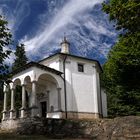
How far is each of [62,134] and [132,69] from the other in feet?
38.7

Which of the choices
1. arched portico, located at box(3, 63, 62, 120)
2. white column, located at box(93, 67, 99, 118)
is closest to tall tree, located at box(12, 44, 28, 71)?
arched portico, located at box(3, 63, 62, 120)

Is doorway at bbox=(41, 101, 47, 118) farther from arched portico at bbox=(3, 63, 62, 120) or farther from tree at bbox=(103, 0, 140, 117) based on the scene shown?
tree at bbox=(103, 0, 140, 117)

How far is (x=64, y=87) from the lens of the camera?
3123cm

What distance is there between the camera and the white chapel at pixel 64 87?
1183 inches

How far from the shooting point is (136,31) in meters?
16.2

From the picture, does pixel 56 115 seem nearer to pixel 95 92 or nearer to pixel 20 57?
pixel 95 92

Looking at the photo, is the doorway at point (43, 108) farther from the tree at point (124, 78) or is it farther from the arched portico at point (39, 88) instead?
the tree at point (124, 78)

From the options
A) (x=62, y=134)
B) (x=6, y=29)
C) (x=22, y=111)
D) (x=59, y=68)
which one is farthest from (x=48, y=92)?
(x=6, y=29)

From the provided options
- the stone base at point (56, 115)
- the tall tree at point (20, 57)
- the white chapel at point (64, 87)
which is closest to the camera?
the stone base at point (56, 115)

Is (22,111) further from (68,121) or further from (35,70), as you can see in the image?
(68,121)

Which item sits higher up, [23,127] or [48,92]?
[48,92]

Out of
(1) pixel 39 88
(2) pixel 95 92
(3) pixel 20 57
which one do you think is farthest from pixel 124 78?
(3) pixel 20 57

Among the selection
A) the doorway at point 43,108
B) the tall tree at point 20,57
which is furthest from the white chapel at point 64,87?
the tall tree at point 20,57

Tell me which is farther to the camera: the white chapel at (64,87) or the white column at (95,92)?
the white column at (95,92)
